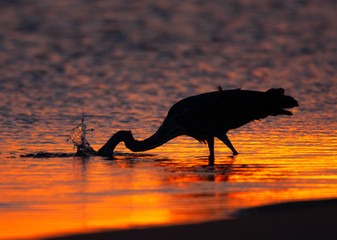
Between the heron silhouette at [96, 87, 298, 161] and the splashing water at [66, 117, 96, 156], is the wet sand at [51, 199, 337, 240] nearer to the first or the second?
the heron silhouette at [96, 87, 298, 161]

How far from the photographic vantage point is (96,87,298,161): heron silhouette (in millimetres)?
17297

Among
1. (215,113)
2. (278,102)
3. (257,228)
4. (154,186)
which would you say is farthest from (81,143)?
(257,228)

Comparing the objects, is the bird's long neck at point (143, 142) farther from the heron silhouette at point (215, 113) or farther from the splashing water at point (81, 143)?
the splashing water at point (81, 143)

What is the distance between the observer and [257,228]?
7633mm

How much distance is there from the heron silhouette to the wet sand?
860 centimetres

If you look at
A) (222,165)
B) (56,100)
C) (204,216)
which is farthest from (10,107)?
(204,216)

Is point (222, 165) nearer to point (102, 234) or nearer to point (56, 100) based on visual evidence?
point (102, 234)

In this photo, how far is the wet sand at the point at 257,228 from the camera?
730cm

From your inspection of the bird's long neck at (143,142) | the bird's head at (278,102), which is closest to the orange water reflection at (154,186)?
the bird's long neck at (143,142)

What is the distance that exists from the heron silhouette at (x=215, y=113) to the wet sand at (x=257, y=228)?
860 centimetres

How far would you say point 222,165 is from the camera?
49.9 feet

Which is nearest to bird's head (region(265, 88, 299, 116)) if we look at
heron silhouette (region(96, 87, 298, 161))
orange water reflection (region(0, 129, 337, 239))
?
heron silhouette (region(96, 87, 298, 161))

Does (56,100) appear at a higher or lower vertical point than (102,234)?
higher

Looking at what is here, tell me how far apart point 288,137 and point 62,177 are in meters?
9.05
